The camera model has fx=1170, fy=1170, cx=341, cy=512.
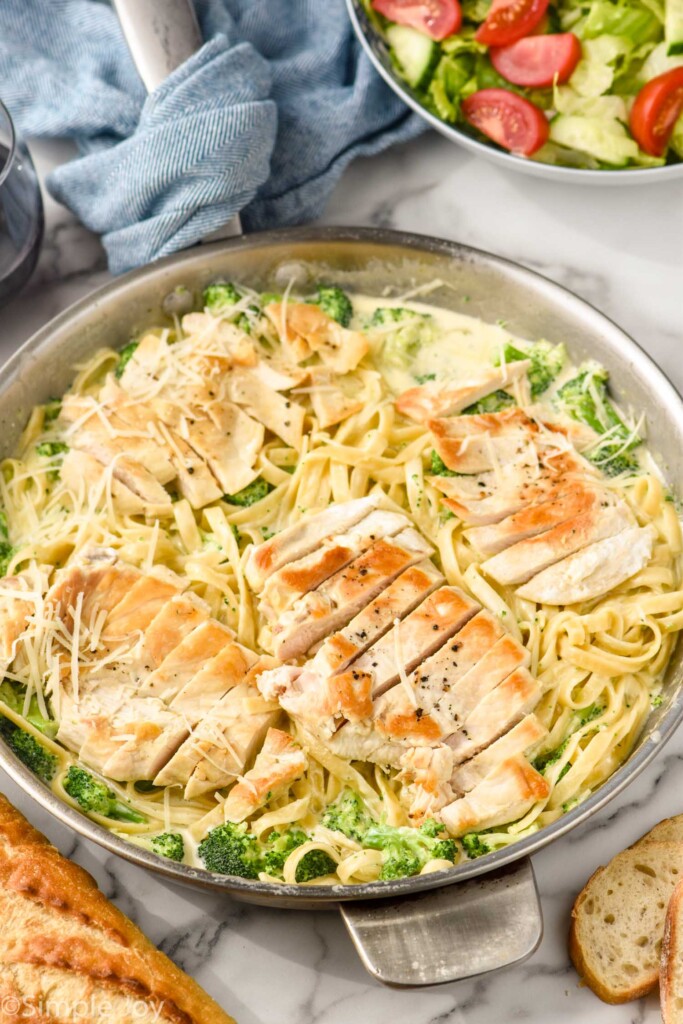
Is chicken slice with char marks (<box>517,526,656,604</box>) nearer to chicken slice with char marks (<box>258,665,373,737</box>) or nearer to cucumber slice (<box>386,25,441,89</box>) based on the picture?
chicken slice with char marks (<box>258,665,373,737</box>)

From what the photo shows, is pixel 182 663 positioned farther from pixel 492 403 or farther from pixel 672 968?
pixel 672 968

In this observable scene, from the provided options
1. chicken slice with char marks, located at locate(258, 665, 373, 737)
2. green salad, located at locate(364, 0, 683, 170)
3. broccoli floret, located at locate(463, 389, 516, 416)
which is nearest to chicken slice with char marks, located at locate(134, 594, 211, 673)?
chicken slice with char marks, located at locate(258, 665, 373, 737)

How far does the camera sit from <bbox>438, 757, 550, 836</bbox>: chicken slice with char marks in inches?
163

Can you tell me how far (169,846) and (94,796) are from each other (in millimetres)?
334

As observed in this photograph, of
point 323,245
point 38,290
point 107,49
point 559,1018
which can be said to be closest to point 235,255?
point 323,245

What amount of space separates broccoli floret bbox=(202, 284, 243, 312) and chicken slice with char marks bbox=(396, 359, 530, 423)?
0.87 metres

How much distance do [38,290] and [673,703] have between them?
3566mm

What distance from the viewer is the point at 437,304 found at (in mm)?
5344

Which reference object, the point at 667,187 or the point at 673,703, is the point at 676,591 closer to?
the point at 673,703

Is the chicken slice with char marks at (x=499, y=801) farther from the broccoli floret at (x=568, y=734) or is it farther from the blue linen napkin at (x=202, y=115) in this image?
the blue linen napkin at (x=202, y=115)

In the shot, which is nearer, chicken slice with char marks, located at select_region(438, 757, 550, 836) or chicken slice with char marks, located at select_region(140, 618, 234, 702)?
chicken slice with char marks, located at select_region(438, 757, 550, 836)

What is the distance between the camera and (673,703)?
426cm

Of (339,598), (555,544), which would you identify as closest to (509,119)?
(555,544)

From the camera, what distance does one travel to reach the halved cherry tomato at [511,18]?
5391 mm
